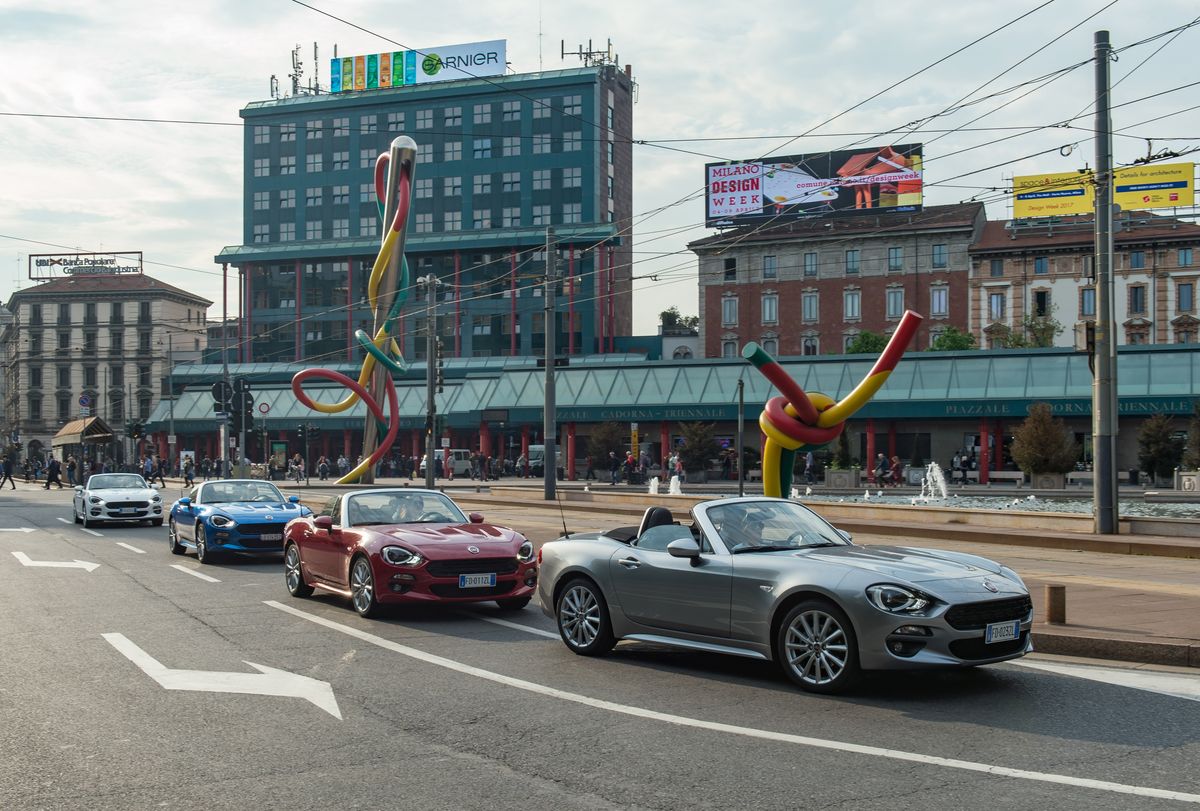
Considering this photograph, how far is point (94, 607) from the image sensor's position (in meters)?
13.5

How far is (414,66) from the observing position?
98875 millimetres

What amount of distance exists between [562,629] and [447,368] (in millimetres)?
82182

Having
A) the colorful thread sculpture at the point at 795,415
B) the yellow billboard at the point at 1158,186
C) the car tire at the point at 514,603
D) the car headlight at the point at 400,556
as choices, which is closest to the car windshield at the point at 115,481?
the colorful thread sculpture at the point at 795,415

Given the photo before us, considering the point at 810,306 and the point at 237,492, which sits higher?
the point at 810,306

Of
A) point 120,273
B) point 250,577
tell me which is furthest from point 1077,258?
point 120,273

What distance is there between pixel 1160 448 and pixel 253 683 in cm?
4757

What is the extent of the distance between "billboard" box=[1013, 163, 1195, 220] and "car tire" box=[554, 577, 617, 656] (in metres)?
73.7

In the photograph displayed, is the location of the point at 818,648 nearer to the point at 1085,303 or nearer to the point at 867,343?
the point at 867,343

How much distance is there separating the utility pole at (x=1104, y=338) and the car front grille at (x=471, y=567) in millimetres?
12524

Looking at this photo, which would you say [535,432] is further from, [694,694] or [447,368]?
[694,694]

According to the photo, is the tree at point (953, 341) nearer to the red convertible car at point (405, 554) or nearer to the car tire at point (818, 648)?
the red convertible car at point (405, 554)

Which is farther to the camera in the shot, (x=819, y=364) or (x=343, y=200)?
(x=343, y=200)

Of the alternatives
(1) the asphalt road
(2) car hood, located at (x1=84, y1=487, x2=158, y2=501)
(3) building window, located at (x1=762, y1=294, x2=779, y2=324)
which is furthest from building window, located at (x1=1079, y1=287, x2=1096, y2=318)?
(1) the asphalt road

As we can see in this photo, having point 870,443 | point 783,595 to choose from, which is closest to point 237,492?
point 783,595
